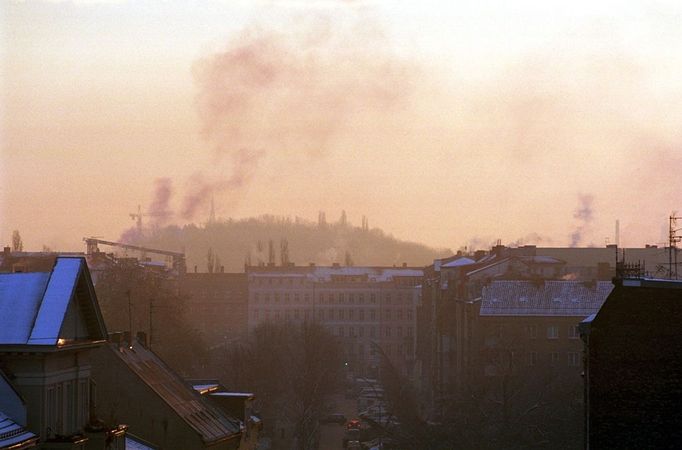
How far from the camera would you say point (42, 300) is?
27.4 metres

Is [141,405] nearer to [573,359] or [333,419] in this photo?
[573,359]

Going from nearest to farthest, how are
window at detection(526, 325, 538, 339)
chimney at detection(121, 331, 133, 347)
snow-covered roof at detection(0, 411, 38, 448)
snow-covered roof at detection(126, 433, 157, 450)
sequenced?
snow-covered roof at detection(0, 411, 38, 448) < snow-covered roof at detection(126, 433, 157, 450) < chimney at detection(121, 331, 133, 347) < window at detection(526, 325, 538, 339)

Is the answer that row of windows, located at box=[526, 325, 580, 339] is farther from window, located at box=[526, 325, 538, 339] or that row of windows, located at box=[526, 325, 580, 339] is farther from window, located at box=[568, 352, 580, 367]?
window, located at box=[568, 352, 580, 367]

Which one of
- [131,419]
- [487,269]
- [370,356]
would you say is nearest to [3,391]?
[131,419]

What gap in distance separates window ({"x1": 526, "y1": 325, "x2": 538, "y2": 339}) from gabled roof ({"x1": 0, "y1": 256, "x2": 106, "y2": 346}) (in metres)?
78.8

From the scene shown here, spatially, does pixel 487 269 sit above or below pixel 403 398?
above

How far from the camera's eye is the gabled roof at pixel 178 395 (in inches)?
1670

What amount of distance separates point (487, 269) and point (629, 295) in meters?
86.4

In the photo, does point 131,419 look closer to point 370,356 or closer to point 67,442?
point 67,442

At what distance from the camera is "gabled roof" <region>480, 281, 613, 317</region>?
4171 inches

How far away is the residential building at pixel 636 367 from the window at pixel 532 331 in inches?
2725

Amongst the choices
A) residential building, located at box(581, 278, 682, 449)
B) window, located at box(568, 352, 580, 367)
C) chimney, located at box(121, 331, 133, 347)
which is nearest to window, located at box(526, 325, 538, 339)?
window, located at box(568, 352, 580, 367)

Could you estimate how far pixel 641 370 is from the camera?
3534cm

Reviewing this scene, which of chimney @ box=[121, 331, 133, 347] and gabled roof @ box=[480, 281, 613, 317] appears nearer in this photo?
chimney @ box=[121, 331, 133, 347]
